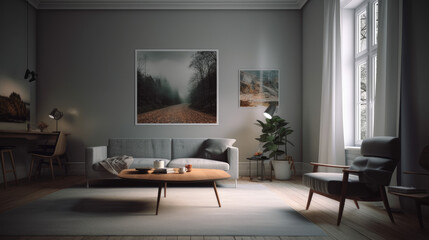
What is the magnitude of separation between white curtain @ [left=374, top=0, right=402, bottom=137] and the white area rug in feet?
4.97

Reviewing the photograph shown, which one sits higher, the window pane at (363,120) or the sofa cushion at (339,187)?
the window pane at (363,120)

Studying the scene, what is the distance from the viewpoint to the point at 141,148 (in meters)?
5.52

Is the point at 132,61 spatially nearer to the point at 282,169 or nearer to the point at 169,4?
the point at 169,4

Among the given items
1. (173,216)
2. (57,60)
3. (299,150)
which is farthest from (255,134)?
(57,60)

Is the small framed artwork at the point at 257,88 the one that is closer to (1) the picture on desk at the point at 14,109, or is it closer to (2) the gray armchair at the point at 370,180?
(2) the gray armchair at the point at 370,180

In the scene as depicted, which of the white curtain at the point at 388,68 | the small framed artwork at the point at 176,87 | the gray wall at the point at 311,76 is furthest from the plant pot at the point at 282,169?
the white curtain at the point at 388,68

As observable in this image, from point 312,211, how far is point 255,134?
9.71 feet

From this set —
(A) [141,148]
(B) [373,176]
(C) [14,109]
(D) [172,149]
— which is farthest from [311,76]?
(C) [14,109]

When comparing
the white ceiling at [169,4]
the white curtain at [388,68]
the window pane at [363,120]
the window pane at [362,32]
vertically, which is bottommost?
the window pane at [363,120]

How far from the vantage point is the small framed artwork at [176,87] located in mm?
6141

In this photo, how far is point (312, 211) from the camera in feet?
10.8

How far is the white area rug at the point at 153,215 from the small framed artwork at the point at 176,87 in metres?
2.16

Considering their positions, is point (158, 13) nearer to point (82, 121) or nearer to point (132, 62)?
point (132, 62)

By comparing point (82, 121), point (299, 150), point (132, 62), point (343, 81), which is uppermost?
point (132, 62)
